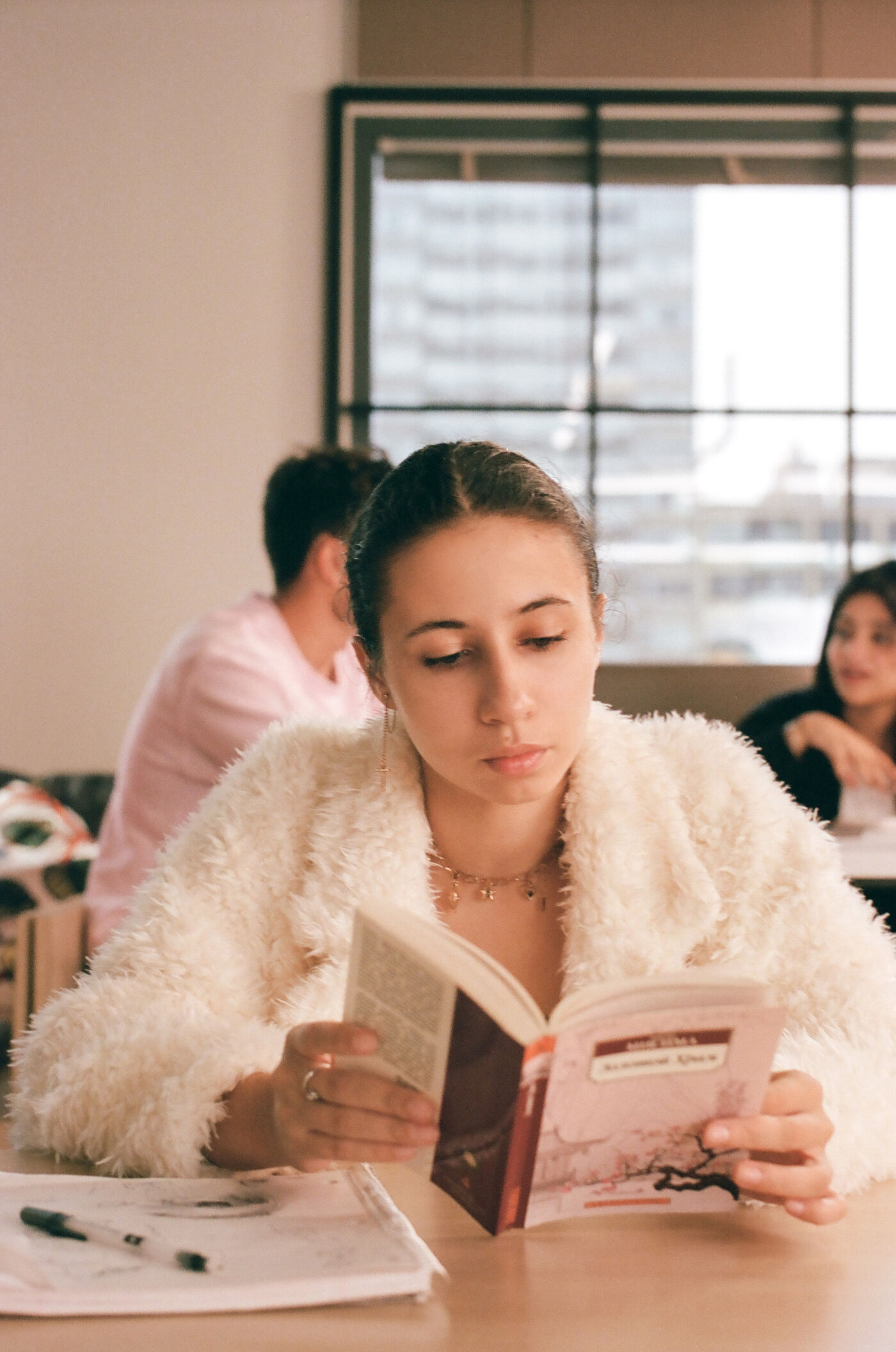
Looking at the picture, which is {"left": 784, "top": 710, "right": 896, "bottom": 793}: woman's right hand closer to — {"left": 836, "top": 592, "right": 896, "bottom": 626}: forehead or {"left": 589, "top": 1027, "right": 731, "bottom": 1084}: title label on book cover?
{"left": 836, "top": 592, "right": 896, "bottom": 626}: forehead

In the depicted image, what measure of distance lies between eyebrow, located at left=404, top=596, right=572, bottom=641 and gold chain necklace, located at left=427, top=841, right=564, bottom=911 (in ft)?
0.85

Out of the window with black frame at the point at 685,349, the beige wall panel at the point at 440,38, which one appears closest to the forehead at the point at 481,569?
the window with black frame at the point at 685,349

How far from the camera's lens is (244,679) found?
224 centimetres

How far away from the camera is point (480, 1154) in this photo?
2.35 feet

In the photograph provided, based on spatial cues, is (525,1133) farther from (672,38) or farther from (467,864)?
(672,38)

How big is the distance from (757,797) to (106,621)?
3.25 metres

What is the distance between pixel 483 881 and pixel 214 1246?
57cm

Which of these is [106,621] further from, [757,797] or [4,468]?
[757,797]

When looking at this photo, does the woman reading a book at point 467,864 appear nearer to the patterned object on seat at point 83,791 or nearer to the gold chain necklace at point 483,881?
the gold chain necklace at point 483,881

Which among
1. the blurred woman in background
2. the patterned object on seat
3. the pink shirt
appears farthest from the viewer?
the patterned object on seat

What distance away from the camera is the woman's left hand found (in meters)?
0.76

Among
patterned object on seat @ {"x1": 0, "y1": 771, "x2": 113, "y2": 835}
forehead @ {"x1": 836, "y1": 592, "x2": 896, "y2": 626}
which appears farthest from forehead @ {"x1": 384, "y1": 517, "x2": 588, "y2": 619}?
patterned object on seat @ {"x1": 0, "y1": 771, "x2": 113, "y2": 835}

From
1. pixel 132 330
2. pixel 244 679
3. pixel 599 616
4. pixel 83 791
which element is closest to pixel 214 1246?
pixel 599 616

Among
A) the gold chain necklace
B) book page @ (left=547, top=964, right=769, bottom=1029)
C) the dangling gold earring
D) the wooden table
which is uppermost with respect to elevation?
the dangling gold earring
